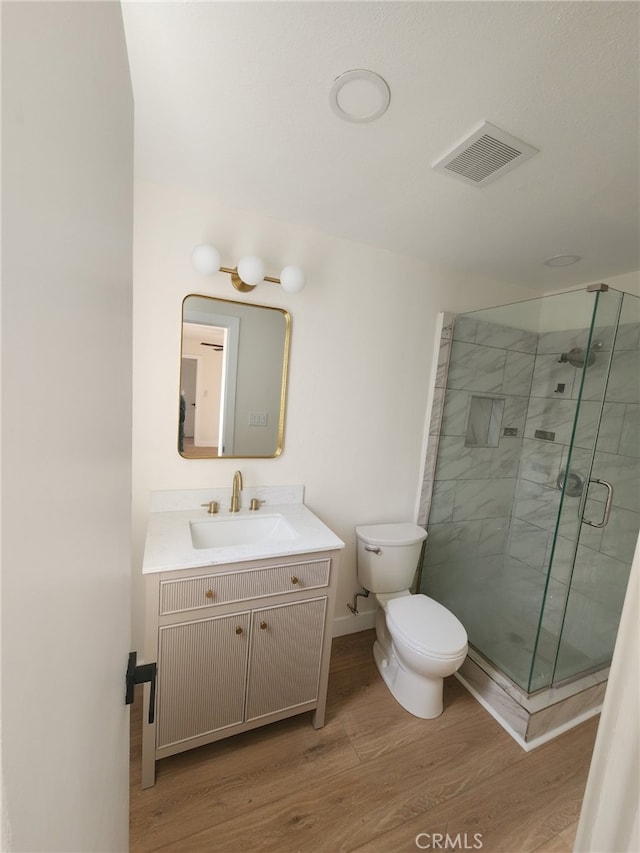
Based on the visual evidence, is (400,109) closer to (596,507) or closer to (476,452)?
(476,452)

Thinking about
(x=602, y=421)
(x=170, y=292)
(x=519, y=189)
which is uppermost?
(x=519, y=189)

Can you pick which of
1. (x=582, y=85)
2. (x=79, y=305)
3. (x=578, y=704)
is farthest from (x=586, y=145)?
(x=578, y=704)

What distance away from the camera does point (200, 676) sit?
4.31 feet

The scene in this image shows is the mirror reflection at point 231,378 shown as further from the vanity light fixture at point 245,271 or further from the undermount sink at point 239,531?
Result: the undermount sink at point 239,531

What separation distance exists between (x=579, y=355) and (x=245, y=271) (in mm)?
1890

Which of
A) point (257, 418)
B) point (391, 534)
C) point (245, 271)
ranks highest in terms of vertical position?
point (245, 271)

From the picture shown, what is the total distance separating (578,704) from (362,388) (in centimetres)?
197

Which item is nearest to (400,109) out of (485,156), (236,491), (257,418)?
(485,156)

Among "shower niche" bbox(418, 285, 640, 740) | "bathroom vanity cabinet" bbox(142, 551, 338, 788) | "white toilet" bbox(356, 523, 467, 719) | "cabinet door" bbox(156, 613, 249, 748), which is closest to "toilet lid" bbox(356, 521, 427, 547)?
"white toilet" bbox(356, 523, 467, 719)

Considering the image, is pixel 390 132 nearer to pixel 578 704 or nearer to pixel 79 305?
pixel 79 305

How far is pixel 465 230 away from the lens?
166 cm

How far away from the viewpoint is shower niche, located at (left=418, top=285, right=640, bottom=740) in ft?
5.86

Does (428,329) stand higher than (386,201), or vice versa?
(386,201)

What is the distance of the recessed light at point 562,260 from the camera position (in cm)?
186
